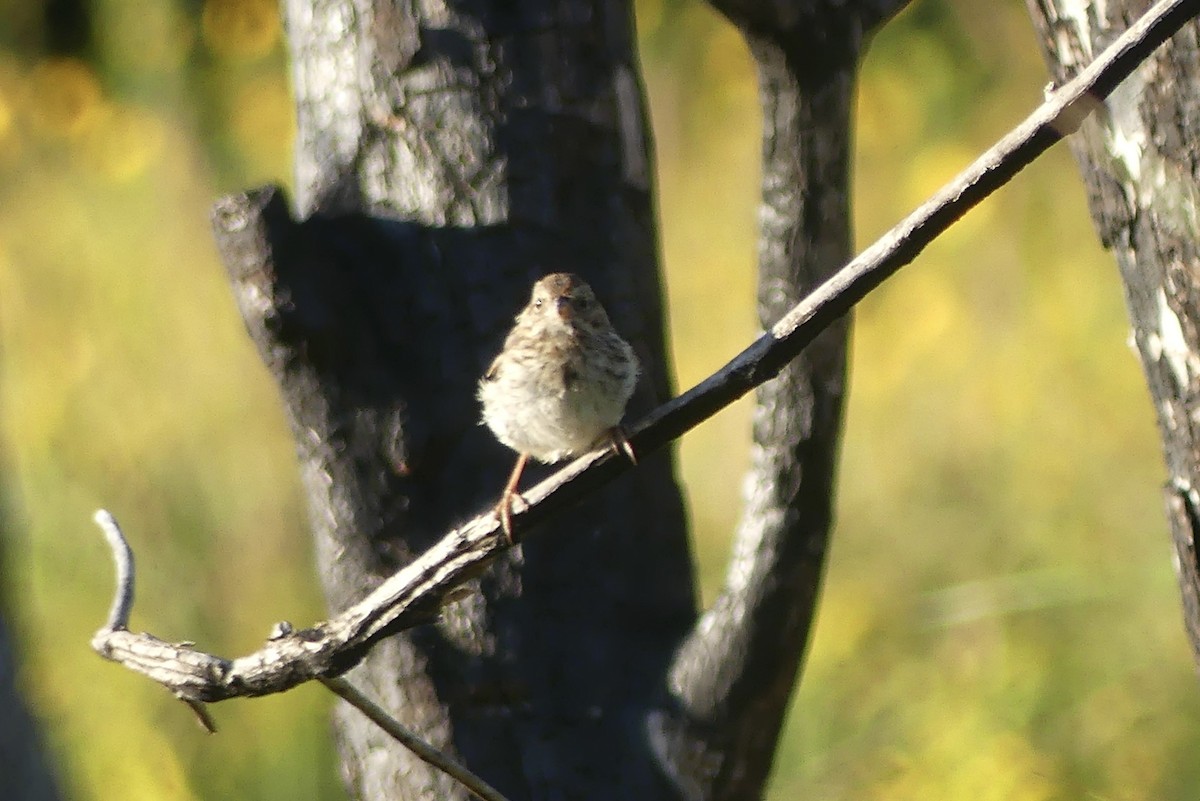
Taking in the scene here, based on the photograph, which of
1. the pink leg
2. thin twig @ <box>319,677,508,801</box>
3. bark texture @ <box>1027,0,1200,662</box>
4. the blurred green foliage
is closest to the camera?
bark texture @ <box>1027,0,1200,662</box>

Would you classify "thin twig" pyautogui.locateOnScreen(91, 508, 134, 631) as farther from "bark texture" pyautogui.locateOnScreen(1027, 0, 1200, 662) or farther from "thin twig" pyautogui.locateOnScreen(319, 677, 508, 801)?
"bark texture" pyautogui.locateOnScreen(1027, 0, 1200, 662)

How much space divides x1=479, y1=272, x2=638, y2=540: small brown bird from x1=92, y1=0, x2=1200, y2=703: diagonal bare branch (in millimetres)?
425

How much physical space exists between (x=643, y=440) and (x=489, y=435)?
721 millimetres

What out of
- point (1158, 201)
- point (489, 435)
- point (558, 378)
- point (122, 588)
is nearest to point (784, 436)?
point (558, 378)

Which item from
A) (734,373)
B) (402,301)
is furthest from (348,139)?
(734,373)

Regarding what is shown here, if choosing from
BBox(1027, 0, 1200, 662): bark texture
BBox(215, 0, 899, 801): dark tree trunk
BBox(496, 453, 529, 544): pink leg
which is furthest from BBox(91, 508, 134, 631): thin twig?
BBox(1027, 0, 1200, 662): bark texture

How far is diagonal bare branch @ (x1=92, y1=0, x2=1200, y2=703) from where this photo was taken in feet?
5.55

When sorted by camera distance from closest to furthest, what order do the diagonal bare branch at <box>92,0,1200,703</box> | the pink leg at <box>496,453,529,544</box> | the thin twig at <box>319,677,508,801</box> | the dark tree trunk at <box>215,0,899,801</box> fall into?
the diagonal bare branch at <box>92,0,1200,703</box> < the pink leg at <box>496,453,529,544</box> < the thin twig at <box>319,677,508,801</box> < the dark tree trunk at <box>215,0,899,801</box>

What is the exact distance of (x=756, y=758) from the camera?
2.47 meters

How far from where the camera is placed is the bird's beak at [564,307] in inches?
92.9

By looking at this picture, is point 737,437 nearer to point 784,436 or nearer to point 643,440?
point 784,436

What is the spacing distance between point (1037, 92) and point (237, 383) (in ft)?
9.84

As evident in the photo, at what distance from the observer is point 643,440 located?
183cm

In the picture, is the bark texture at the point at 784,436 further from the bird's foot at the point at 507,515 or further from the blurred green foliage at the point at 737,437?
the blurred green foliage at the point at 737,437
